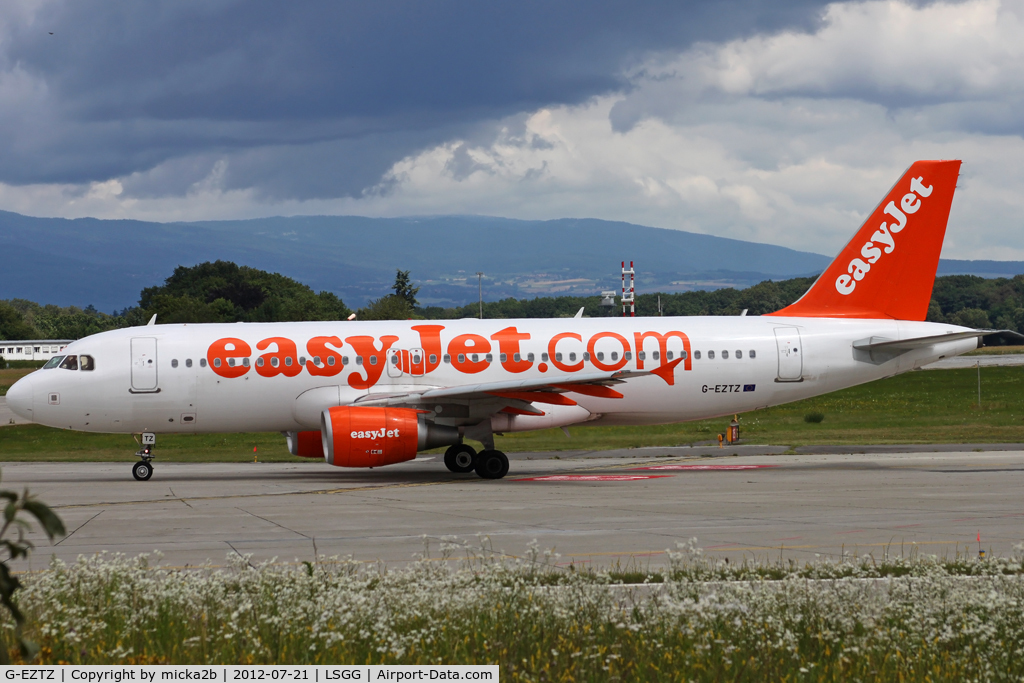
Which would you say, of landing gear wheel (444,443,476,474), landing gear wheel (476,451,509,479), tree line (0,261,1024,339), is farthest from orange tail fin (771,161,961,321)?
tree line (0,261,1024,339)

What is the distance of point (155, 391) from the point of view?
24.9 meters

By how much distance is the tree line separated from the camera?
10725cm

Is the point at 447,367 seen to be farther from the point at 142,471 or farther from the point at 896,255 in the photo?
the point at 896,255

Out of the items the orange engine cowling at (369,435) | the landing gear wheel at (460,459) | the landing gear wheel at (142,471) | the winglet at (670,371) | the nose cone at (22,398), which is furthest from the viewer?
the landing gear wheel at (460,459)

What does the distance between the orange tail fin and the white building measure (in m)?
120

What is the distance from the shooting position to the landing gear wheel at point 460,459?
1013 inches

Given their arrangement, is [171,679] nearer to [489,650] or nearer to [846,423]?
[489,650]

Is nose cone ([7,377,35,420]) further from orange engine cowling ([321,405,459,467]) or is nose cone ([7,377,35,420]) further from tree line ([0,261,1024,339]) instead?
tree line ([0,261,1024,339])

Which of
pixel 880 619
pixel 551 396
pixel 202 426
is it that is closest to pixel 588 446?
pixel 551 396

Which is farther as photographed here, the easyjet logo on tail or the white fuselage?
the easyjet logo on tail

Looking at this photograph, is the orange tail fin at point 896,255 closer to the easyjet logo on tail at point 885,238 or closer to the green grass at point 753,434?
the easyjet logo on tail at point 885,238

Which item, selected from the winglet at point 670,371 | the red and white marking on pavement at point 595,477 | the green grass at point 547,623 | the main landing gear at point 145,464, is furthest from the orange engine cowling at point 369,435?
the green grass at point 547,623

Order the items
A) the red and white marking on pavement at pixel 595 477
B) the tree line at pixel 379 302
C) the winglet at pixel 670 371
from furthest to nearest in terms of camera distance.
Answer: the tree line at pixel 379 302 < the winglet at pixel 670 371 < the red and white marking on pavement at pixel 595 477

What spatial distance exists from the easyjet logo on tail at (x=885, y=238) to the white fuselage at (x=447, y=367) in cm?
121
